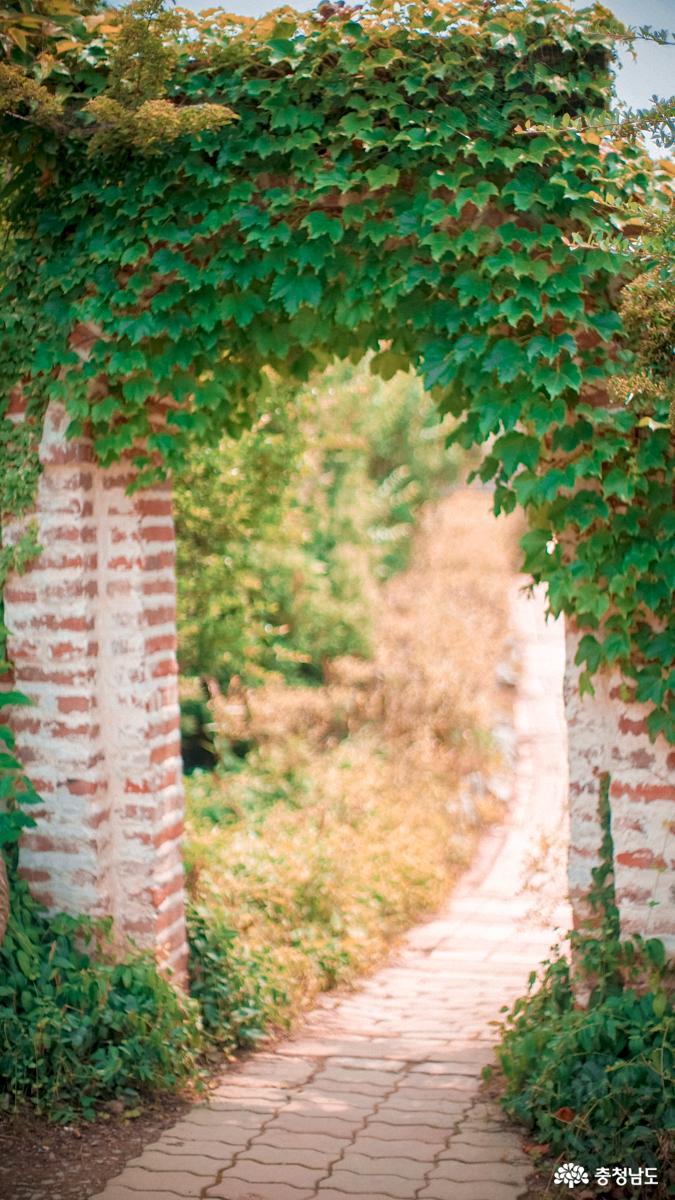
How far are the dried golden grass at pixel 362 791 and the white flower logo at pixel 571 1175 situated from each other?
226cm

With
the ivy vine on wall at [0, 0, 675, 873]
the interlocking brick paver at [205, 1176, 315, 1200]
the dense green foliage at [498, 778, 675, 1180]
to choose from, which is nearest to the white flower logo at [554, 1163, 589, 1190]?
the dense green foliage at [498, 778, 675, 1180]

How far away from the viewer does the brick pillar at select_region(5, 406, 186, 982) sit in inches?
184

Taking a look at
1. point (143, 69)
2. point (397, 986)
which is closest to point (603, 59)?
point (143, 69)

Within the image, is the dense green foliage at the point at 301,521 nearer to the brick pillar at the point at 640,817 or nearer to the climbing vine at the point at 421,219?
the climbing vine at the point at 421,219

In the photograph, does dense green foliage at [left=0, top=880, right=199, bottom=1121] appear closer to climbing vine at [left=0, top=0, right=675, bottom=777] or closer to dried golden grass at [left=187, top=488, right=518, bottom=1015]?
dried golden grass at [left=187, top=488, right=518, bottom=1015]

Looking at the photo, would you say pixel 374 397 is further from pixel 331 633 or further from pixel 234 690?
pixel 234 690

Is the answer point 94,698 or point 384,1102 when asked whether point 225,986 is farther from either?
point 94,698

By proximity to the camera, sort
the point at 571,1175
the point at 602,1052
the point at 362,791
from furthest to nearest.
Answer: the point at 362,791
the point at 602,1052
the point at 571,1175

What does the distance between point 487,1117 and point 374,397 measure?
9.96m

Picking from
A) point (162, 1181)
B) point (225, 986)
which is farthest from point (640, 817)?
point (225, 986)

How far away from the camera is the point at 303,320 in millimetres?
4438

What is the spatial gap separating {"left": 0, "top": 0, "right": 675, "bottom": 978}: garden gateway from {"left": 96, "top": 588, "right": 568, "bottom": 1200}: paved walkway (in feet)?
2.83

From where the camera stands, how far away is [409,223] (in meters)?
3.95

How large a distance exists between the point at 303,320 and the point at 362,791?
14.6ft
